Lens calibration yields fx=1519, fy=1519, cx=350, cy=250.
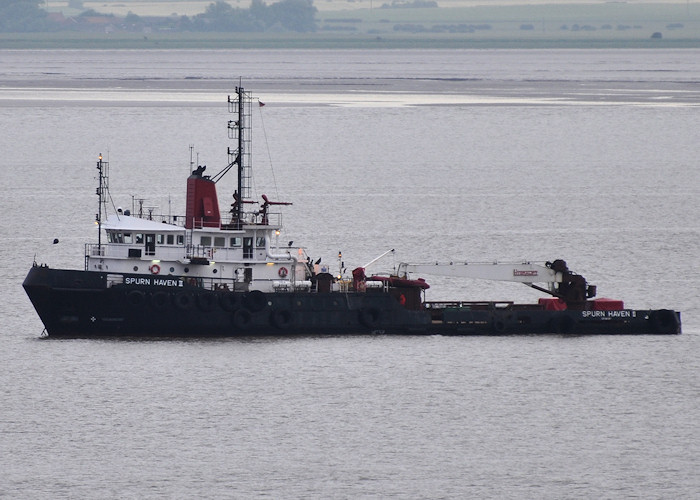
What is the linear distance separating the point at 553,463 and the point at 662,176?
79171 mm

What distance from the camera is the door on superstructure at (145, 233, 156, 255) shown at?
52.7 m

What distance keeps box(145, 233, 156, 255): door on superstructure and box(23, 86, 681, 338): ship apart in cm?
3

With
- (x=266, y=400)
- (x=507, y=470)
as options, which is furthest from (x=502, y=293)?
(x=507, y=470)

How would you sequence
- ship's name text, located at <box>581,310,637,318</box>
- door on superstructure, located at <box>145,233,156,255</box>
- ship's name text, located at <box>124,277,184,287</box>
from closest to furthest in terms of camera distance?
1. ship's name text, located at <box>124,277,184,287</box>
2. door on superstructure, located at <box>145,233,156,255</box>
3. ship's name text, located at <box>581,310,637,318</box>

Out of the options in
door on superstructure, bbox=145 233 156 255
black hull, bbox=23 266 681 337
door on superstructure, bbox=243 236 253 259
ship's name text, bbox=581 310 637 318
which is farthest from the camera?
ship's name text, bbox=581 310 637 318

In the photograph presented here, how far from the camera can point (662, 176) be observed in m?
116

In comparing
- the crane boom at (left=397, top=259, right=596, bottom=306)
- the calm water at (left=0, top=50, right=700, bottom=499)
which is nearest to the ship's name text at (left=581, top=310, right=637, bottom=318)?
the crane boom at (left=397, top=259, right=596, bottom=306)

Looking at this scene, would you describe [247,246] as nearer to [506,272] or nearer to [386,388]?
[386,388]

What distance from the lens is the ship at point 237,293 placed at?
51.9 metres

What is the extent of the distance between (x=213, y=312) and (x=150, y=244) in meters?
3.24

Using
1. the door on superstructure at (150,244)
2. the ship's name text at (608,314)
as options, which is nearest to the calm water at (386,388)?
the ship's name text at (608,314)

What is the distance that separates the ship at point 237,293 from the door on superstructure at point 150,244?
0.11ft

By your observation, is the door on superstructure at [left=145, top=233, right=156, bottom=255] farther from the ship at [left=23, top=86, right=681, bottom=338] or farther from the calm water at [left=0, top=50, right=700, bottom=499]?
the calm water at [left=0, top=50, right=700, bottom=499]

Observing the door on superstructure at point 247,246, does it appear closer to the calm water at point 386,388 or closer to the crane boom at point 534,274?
the calm water at point 386,388
